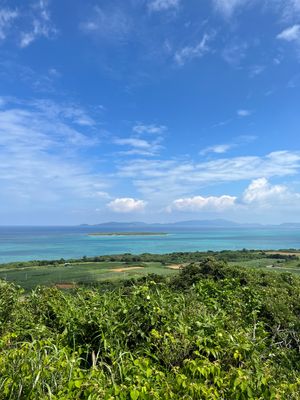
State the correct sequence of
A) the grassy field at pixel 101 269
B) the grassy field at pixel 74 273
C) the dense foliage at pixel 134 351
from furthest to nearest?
the grassy field at pixel 101 269
the grassy field at pixel 74 273
the dense foliage at pixel 134 351

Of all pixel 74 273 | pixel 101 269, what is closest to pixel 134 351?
pixel 74 273

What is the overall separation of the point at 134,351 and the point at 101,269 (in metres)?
47.8

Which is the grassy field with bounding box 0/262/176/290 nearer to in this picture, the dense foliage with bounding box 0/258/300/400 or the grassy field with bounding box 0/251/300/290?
the grassy field with bounding box 0/251/300/290

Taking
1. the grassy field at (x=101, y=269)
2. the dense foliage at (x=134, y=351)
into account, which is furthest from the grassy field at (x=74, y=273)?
the dense foliage at (x=134, y=351)

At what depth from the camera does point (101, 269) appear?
50.0 m

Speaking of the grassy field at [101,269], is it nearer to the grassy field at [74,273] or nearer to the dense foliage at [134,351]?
the grassy field at [74,273]

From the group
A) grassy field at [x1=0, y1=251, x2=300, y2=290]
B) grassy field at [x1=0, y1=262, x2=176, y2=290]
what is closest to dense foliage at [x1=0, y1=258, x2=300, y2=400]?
grassy field at [x1=0, y1=251, x2=300, y2=290]

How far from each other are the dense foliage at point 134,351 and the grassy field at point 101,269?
2941 centimetres

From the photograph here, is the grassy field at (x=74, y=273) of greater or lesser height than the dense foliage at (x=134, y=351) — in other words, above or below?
below

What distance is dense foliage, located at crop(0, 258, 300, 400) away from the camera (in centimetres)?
262

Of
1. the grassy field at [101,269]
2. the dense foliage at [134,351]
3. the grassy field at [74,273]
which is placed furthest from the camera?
the grassy field at [101,269]

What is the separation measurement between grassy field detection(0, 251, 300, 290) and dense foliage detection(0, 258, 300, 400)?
1158 inches

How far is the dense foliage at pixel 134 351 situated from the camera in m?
2.62

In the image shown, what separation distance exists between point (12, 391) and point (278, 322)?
5.34m
